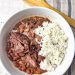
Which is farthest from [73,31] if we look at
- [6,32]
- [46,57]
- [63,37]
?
[6,32]

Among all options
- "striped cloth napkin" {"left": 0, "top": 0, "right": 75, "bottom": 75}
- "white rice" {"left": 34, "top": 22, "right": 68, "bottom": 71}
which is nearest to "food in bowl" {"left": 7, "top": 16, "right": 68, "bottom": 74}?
"white rice" {"left": 34, "top": 22, "right": 68, "bottom": 71}

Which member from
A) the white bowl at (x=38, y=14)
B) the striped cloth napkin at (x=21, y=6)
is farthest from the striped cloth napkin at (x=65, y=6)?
the white bowl at (x=38, y=14)

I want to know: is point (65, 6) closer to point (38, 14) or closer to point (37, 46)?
point (38, 14)

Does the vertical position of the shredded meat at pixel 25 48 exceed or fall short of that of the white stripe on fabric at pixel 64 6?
it falls short

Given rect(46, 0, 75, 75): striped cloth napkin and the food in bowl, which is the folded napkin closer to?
rect(46, 0, 75, 75): striped cloth napkin

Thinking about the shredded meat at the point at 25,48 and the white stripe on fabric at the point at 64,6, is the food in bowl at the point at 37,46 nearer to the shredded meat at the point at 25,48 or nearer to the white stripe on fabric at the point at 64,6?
the shredded meat at the point at 25,48

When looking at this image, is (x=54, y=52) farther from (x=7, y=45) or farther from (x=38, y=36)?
(x=7, y=45)

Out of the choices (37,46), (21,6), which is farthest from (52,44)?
(21,6)

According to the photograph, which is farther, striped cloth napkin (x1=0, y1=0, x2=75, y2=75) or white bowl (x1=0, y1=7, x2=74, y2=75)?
striped cloth napkin (x1=0, y1=0, x2=75, y2=75)
